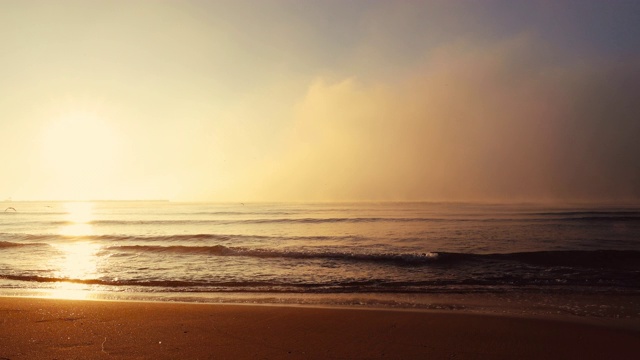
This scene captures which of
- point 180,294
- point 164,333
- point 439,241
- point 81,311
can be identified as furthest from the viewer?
point 439,241

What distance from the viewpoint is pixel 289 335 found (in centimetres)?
706

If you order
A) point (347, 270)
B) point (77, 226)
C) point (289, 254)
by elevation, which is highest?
point (347, 270)

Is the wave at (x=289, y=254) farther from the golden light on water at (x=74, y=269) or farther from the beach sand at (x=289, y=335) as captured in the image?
the beach sand at (x=289, y=335)

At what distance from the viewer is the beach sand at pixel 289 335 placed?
20.2ft

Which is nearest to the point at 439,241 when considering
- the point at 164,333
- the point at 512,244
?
the point at 512,244

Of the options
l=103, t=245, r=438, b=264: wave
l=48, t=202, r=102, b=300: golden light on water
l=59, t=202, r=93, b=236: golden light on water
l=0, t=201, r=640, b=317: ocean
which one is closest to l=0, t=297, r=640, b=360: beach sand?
l=0, t=201, r=640, b=317: ocean

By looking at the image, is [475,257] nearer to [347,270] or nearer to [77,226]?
[347,270]

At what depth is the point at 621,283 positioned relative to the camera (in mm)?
13141

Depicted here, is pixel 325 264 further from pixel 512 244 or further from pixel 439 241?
pixel 512 244

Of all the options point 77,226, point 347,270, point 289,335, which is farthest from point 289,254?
point 77,226

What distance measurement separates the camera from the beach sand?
6152 mm

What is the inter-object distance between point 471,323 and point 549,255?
46.6ft

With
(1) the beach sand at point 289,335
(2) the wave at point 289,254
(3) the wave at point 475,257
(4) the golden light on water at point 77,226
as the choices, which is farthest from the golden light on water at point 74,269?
(4) the golden light on water at point 77,226

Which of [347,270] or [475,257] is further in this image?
[475,257]
